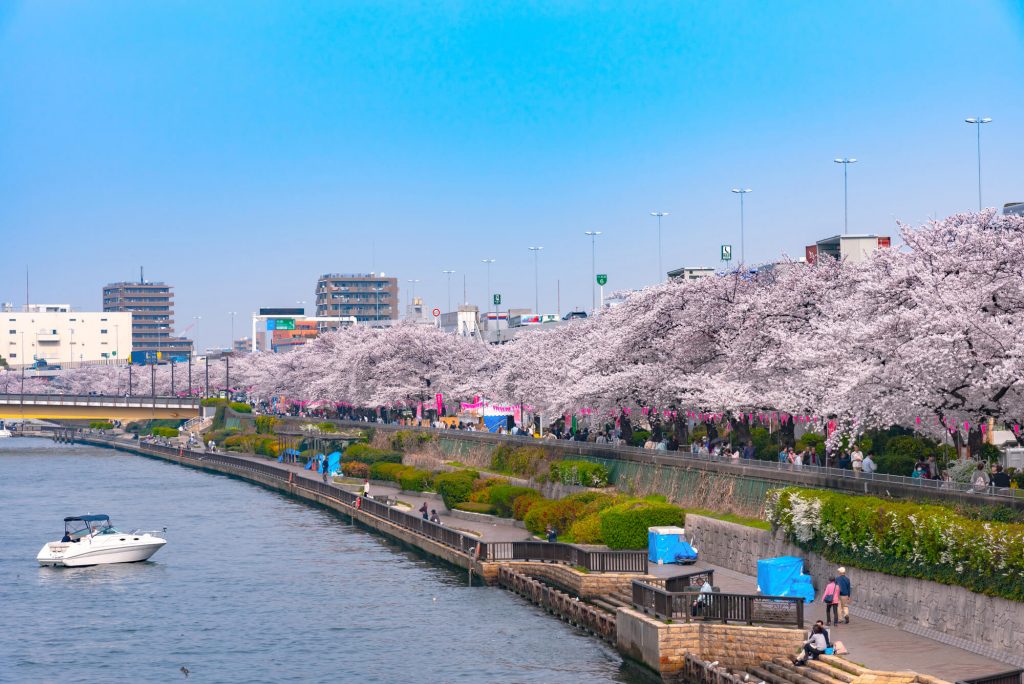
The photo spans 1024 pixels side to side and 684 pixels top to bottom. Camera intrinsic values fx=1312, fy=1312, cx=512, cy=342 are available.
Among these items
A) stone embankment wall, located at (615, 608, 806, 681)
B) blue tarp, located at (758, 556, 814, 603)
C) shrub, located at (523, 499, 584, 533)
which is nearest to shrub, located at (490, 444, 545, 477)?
shrub, located at (523, 499, 584, 533)

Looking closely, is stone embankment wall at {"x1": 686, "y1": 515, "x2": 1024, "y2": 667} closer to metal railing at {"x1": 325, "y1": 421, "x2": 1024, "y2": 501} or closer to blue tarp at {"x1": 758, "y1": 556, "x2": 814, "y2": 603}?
blue tarp at {"x1": 758, "y1": 556, "x2": 814, "y2": 603}

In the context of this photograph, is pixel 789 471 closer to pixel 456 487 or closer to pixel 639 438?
pixel 639 438

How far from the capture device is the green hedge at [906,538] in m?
36.3

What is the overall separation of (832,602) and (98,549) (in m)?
48.8

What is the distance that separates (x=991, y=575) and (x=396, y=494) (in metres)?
68.0

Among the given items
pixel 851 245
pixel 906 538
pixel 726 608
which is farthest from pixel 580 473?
pixel 906 538

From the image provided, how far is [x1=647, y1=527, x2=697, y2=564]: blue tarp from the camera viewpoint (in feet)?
184

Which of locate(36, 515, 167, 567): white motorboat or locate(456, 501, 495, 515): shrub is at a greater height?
locate(456, 501, 495, 515): shrub

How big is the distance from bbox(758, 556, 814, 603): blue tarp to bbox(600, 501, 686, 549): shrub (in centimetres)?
1221

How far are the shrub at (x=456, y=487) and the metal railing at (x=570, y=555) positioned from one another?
1949 cm

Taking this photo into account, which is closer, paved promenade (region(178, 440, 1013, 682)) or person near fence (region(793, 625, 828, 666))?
paved promenade (region(178, 440, 1013, 682))

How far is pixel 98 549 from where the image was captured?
7656 centimetres

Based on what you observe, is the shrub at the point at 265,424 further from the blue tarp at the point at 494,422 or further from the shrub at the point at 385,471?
the shrub at the point at 385,471

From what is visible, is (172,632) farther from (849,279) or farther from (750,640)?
(849,279)
